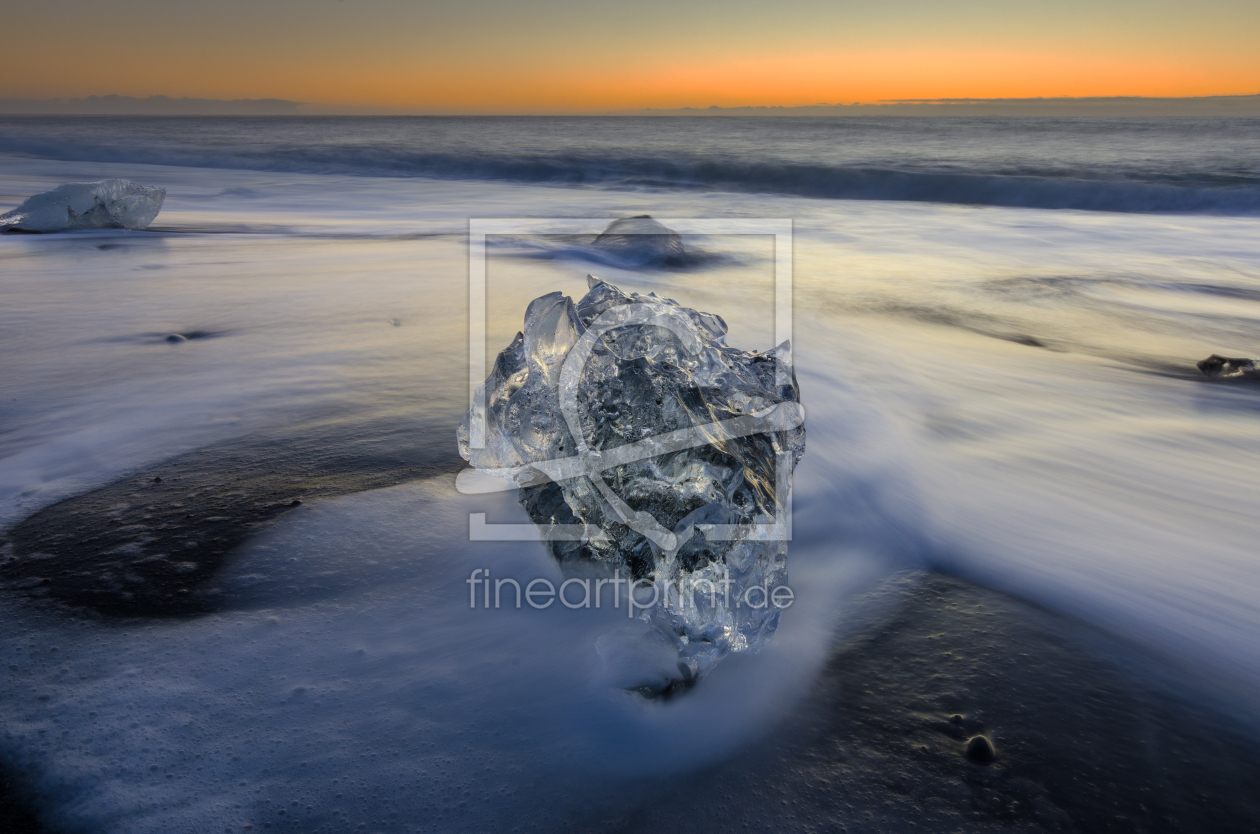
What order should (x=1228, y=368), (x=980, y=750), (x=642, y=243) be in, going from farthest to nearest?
(x=642, y=243)
(x=1228, y=368)
(x=980, y=750)

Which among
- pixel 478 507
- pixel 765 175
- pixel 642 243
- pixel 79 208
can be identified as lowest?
pixel 478 507

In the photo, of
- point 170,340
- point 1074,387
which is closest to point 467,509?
point 170,340

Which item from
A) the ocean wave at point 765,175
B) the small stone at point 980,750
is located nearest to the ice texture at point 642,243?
the small stone at point 980,750

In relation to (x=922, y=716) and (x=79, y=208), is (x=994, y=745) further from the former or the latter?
(x=79, y=208)

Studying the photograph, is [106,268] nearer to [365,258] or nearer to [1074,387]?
[365,258]

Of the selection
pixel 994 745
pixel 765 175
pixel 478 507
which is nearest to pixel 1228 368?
pixel 994 745

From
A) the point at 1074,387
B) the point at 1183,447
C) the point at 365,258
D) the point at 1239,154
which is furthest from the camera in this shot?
the point at 1239,154

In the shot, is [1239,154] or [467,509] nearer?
[467,509]

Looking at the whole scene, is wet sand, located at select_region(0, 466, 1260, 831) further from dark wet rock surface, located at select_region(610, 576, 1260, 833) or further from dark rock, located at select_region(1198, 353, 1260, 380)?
dark rock, located at select_region(1198, 353, 1260, 380)
